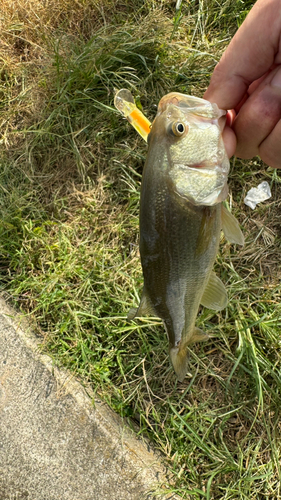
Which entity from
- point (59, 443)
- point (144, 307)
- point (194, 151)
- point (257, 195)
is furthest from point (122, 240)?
point (59, 443)

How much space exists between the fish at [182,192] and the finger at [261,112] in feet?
1.28

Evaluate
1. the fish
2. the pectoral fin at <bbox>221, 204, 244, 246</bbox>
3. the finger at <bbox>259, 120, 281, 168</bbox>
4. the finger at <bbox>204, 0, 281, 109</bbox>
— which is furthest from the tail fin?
the finger at <bbox>204, 0, 281, 109</bbox>

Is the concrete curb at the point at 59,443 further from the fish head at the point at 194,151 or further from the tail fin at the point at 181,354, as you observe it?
the fish head at the point at 194,151

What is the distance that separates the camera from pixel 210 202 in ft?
5.63

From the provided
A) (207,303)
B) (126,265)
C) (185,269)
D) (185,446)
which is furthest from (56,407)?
(185,269)

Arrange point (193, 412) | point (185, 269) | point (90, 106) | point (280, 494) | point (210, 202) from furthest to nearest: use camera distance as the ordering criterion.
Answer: point (90, 106), point (193, 412), point (280, 494), point (185, 269), point (210, 202)

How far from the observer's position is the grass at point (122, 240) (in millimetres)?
2688

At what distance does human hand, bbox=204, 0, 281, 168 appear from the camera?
1912 mm

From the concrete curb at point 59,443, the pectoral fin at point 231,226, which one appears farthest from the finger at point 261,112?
the concrete curb at point 59,443

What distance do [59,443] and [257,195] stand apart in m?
2.47

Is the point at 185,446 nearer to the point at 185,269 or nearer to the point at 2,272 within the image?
the point at 185,269

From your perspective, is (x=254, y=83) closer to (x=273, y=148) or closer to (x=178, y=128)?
(x=273, y=148)

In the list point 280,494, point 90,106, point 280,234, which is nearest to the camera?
point 280,494

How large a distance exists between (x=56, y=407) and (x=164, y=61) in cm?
296
